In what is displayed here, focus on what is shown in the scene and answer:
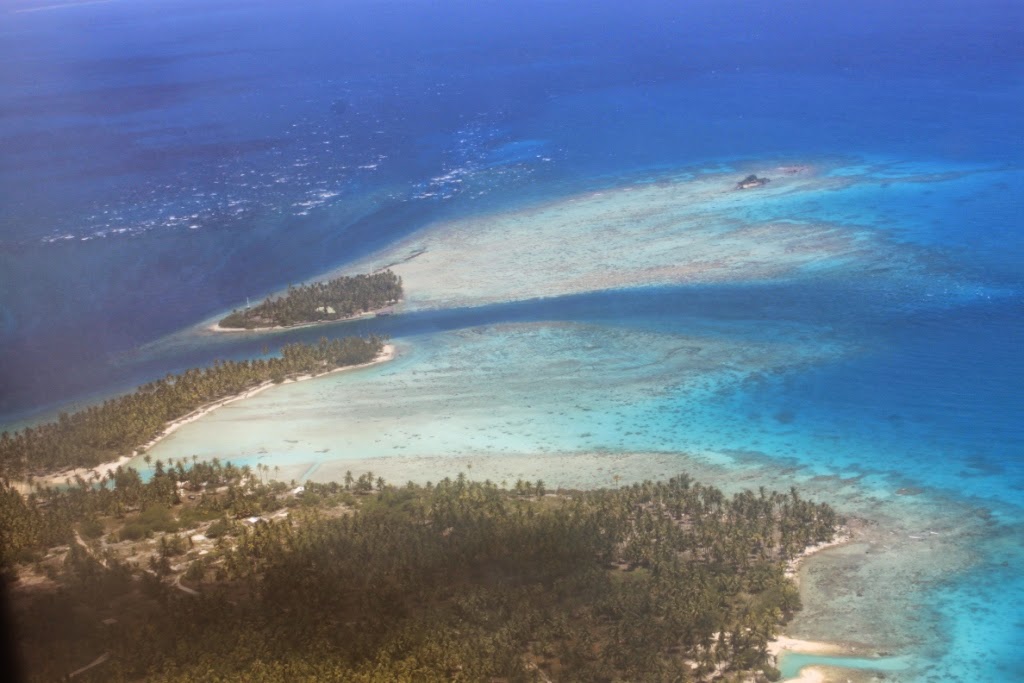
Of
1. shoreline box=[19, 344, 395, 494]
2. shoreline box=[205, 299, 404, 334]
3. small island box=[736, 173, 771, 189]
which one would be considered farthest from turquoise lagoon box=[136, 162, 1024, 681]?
small island box=[736, 173, 771, 189]

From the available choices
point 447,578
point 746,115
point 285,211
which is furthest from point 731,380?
point 746,115

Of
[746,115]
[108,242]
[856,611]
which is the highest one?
[746,115]

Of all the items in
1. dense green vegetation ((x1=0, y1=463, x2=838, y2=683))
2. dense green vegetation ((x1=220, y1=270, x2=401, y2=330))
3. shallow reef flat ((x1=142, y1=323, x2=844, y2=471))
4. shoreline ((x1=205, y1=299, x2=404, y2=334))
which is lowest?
dense green vegetation ((x1=0, y1=463, x2=838, y2=683))

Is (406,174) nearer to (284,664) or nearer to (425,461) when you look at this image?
(425,461)

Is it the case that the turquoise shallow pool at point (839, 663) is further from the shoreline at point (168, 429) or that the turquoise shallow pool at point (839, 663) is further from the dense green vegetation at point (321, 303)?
the dense green vegetation at point (321, 303)

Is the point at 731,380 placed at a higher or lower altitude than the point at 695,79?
lower

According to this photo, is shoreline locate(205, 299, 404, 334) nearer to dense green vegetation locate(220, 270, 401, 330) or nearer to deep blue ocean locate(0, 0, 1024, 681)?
dense green vegetation locate(220, 270, 401, 330)
